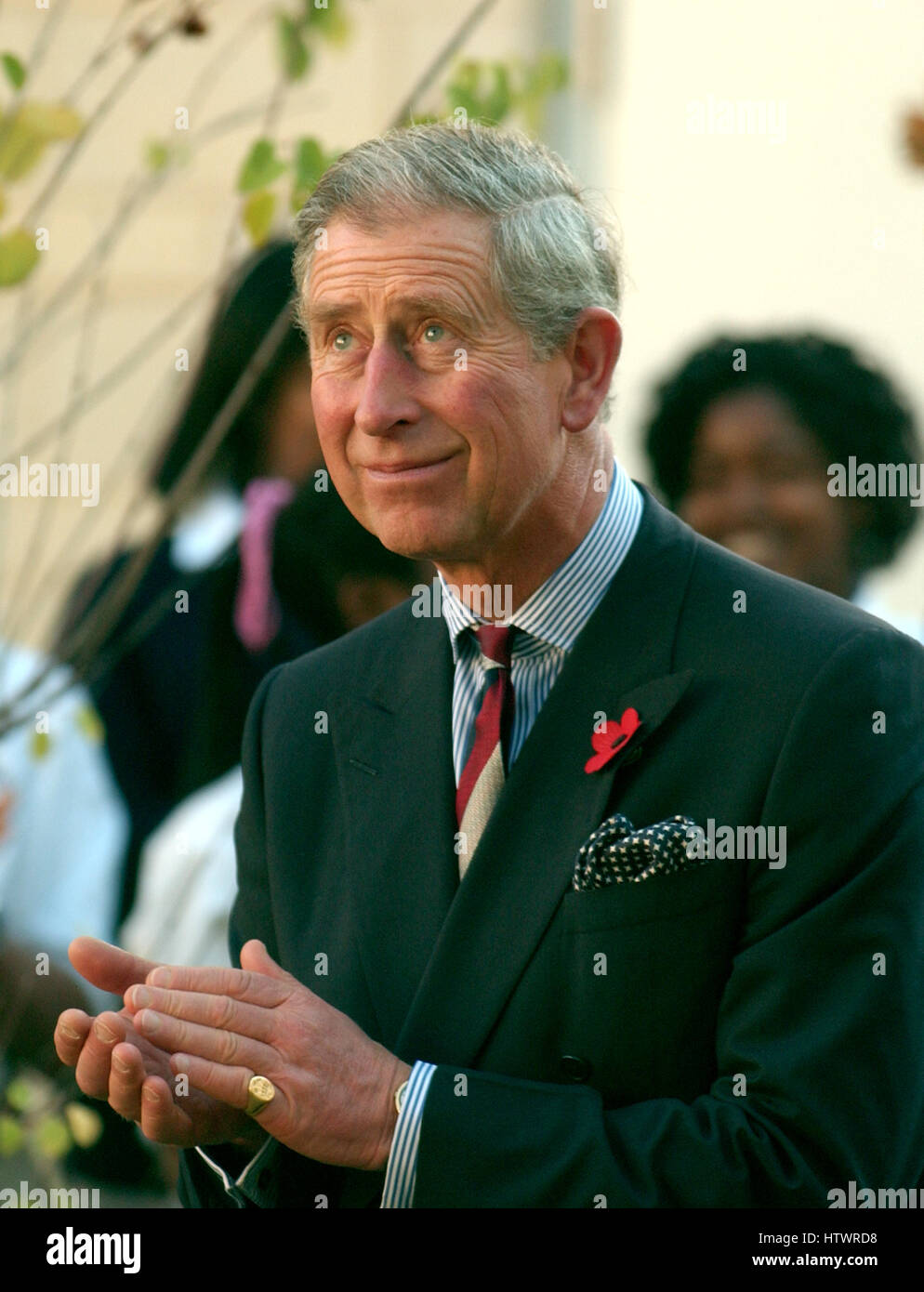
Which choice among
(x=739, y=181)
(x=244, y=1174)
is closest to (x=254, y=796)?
(x=244, y=1174)

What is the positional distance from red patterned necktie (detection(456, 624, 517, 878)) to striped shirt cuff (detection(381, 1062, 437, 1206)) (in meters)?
0.29

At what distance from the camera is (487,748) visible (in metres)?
2.14

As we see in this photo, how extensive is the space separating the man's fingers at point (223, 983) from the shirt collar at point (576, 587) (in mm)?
544

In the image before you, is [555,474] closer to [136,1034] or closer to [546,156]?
[546,156]

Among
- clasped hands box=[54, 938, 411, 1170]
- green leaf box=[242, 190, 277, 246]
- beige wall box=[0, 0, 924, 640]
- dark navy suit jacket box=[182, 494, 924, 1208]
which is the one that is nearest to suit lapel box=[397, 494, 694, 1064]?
dark navy suit jacket box=[182, 494, 924, 1208]

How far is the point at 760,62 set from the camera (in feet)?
17.1

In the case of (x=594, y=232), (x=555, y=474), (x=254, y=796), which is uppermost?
(x=594, y=232)

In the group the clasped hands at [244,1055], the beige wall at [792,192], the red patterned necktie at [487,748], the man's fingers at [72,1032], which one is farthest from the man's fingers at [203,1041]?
the beige wall at [792,192]

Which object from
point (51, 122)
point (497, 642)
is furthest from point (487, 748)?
point (51, 122)

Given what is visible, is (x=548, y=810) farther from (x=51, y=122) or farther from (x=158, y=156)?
(x=158, y=156)

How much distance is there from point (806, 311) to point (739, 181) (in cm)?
52

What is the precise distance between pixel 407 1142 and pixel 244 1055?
0.69 feet

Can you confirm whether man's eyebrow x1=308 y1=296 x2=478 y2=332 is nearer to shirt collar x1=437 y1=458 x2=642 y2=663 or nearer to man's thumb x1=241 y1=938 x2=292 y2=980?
shirt collar x1=437 y1=458 x2=642 y2=663

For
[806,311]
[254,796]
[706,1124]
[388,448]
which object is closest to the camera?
[706,1124]
